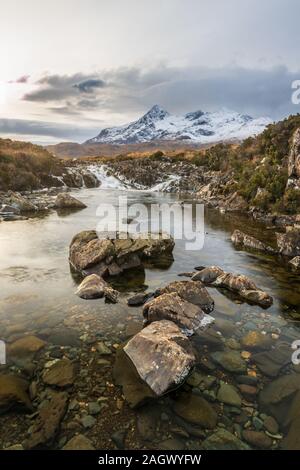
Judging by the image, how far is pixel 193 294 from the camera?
1266 centimetres

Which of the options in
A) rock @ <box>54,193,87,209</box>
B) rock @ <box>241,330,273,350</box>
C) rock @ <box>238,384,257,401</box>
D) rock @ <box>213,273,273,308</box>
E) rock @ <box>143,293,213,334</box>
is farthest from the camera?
rock @ <box>54,193,87,209</box>

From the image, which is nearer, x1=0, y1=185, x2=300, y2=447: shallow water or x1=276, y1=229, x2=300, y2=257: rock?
x1=0, y1=185, x2=300, y2=447: shallow water

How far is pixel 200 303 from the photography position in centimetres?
1255

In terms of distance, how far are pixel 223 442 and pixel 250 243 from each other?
1774cm

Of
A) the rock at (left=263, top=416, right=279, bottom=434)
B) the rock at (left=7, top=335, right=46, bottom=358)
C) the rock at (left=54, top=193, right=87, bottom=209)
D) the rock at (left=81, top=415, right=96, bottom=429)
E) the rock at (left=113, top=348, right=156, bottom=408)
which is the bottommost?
the rock at (left=263, top=416, right=279, bottom=434)

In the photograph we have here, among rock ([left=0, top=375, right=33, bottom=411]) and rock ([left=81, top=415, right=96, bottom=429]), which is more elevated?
rock ([left=0, top=375, right=33, bottom=411])

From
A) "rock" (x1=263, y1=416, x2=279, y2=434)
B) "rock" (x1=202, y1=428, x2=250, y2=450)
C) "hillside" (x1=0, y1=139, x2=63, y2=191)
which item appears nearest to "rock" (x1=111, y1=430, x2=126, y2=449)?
"rock" (x1=202, y1=428, x2=250, y2=450)

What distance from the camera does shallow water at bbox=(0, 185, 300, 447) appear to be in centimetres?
1112

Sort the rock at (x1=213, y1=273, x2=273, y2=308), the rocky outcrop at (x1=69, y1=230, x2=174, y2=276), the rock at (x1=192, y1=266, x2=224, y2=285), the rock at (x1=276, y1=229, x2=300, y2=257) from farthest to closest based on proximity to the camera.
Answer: the rock at (x1=276, y1=229, x2=300, y2=257) → the rocky outcrop at (x1=69, y1=230, x2=174, y2=276) → the rock at (x1=192, y1=266, x2=224, y2=285) → the rock at (x1=213, y1=273, x2=273, y2=308)

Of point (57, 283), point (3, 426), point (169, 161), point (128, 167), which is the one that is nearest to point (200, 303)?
point (57, 283)

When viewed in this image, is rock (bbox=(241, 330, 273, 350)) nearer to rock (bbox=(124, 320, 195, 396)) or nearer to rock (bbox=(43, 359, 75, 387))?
rock (bbox=(124, 320, 195, 396))

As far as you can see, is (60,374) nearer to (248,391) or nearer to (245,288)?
(248,391)

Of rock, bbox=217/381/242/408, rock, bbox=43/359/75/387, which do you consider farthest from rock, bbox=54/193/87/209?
rock, bbox=217/381/242/408

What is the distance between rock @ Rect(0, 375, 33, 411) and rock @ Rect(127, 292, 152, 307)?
5.20m
